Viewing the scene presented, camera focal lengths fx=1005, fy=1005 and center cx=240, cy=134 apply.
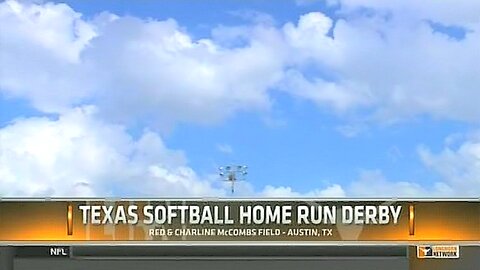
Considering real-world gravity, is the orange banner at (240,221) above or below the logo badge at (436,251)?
above

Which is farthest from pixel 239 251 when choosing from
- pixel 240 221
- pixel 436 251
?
pixel 436 251

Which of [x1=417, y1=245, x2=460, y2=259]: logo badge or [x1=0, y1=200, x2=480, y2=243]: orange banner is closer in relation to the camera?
[x1=0, y1=200, x2=480, y2=243]: orange banner

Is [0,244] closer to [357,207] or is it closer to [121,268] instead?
[121,268]

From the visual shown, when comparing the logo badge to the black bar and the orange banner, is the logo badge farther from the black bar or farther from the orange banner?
the orange banner

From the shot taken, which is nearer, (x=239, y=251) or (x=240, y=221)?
(x=240, y=221)

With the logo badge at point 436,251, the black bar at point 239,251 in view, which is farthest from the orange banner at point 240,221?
the logo badge at point 436,251

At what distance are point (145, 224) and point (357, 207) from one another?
4.03 metres

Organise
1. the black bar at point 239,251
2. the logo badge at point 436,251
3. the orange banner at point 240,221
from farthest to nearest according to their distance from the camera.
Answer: the logo badge at point 436,251 → the black bar at point 239,251 → the orange banner at point 240,221

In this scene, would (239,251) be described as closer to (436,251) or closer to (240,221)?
(240,221)

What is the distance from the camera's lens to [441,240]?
746 inches

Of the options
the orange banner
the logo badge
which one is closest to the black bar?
the logo badge

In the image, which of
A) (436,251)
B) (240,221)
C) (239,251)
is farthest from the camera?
(436,251)

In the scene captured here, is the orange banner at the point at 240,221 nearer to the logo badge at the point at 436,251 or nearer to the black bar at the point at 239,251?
the black bar at the point at 239,251

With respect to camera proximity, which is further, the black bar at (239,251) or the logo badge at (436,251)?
the logo badge at (436,251)
